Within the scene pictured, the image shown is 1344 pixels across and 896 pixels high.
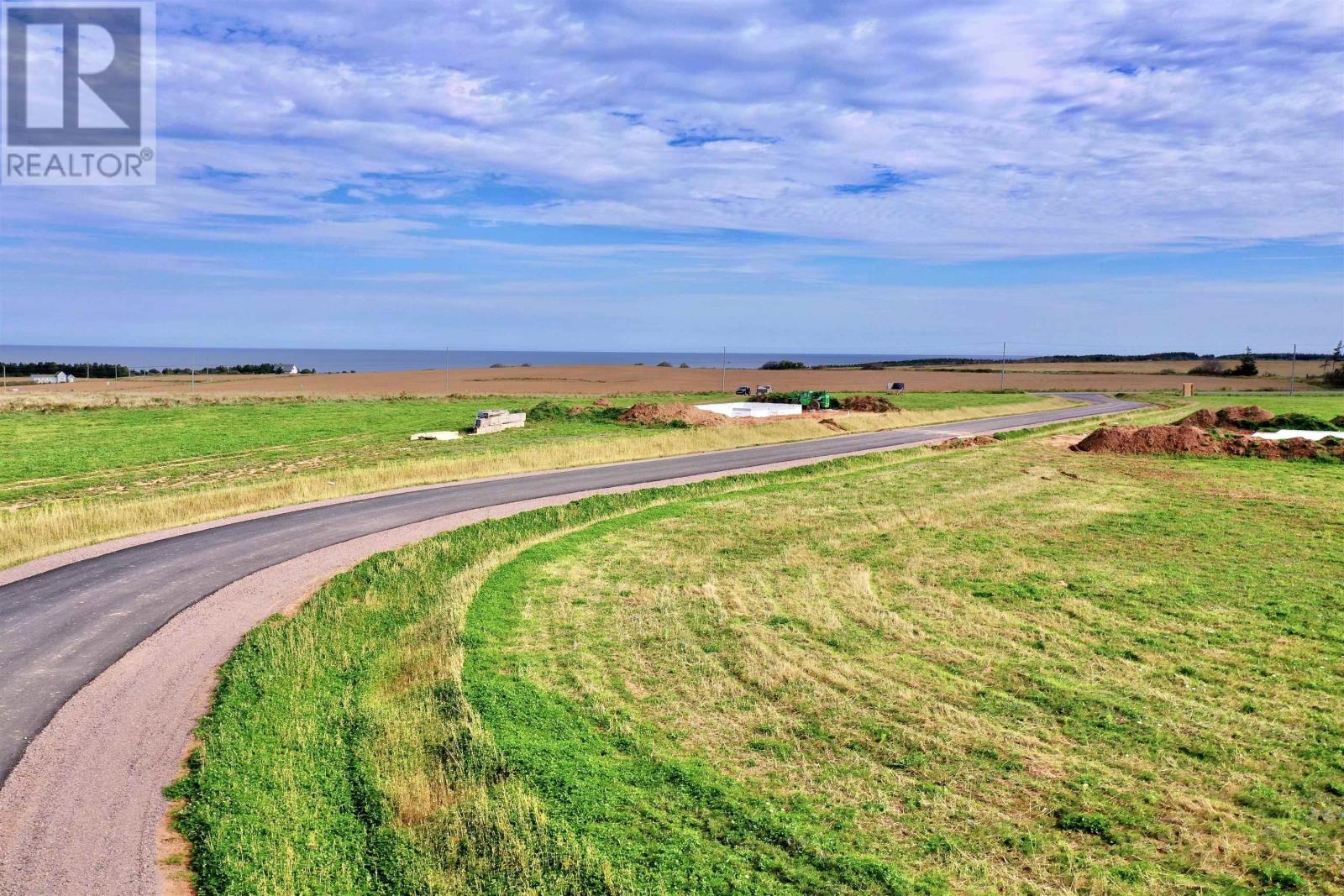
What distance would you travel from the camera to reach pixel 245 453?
42.0 metres

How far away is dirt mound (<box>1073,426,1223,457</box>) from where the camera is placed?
132ft

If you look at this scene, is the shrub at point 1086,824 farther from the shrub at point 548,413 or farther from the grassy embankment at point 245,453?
the shrub at point 548,413

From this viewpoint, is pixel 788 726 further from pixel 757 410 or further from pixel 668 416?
pixel 757 410

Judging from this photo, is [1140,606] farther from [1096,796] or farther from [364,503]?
[364,503]

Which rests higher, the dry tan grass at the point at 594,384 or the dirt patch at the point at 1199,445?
the dry tan grass at the point at 594,384

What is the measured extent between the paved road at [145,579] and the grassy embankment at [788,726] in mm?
2345

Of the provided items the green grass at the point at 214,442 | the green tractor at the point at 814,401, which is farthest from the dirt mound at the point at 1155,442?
the green grass at the point at 214,442

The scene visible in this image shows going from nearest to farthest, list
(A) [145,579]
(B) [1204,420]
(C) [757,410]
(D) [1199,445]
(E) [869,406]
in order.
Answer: (A) [145,579], (D) [1199,445], (B) [1204,420], (C) [757,410], (E) [869,406]

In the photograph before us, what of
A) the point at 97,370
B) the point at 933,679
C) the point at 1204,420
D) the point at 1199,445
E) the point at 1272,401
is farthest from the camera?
the point at 97,370

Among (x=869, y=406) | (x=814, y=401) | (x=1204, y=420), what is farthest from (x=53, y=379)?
(x=1204, y=420)

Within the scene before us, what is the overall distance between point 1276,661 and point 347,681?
46.2 ft

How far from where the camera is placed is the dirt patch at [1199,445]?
39000 mm

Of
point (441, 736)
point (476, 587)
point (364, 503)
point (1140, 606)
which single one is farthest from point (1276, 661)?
point (364, 503)

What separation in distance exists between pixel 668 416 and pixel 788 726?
1610 inches
